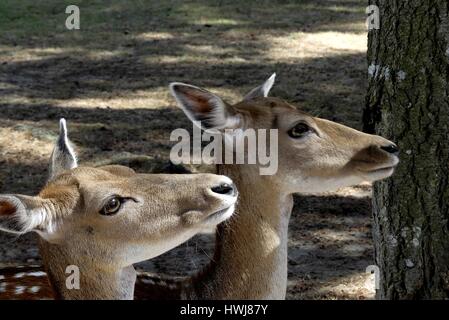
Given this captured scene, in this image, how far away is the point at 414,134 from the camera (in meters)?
4.74

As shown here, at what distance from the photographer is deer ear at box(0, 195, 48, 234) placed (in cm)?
393

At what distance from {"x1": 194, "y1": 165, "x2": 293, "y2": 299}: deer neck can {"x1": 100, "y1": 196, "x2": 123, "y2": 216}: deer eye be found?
744 mm

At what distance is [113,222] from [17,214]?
1.60 feet

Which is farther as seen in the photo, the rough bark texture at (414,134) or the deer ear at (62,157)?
the deer ear at (62,157)

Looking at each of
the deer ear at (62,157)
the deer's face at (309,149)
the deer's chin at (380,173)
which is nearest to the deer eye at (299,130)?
the deer's face at (309,149)

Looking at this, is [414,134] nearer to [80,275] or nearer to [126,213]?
[126,213]

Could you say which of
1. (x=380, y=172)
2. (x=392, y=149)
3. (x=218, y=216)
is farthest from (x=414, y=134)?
(x=218, y=216)

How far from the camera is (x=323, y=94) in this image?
993 centimetres

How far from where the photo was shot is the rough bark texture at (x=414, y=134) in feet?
15.2

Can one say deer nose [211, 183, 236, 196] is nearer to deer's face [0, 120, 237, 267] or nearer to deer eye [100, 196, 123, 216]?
deer's face [0, 120, 237, 267]

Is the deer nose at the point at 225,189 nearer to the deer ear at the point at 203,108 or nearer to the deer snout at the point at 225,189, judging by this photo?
the deer snout at the point at 225,189
